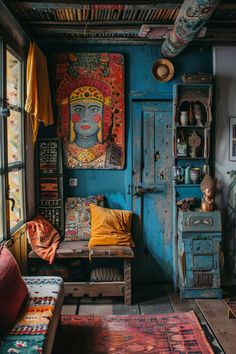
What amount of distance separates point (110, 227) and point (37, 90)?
1.65m

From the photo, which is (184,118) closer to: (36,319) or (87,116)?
(87,116)

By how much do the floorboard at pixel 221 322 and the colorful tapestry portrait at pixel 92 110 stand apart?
1811 millimetres

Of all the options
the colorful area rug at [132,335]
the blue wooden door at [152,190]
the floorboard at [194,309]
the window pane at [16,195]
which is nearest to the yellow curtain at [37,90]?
the window pane at [16,195]

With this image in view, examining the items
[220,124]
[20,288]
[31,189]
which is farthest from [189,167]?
[20,288]

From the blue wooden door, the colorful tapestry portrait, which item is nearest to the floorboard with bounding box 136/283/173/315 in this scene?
the blue wooden door

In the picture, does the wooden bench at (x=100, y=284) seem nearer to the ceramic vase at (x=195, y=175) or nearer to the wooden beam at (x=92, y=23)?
the ceramic vase at (x=195, y=175)

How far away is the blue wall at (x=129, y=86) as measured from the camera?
477 cm

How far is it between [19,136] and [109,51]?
150 centimetres

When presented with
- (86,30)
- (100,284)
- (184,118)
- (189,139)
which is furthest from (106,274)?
Answer: (86,30)

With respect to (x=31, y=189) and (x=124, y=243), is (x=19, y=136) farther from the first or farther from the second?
(x=124, y=243)

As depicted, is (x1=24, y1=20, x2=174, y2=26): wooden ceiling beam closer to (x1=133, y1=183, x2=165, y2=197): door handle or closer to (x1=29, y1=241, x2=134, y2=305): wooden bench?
(x1=133, y1=183, x2=165, y2=197): door handle

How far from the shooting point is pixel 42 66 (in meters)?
4.36

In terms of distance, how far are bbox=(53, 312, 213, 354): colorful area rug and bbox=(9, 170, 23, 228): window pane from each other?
1.07 metres

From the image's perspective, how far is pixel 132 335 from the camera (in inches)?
139
